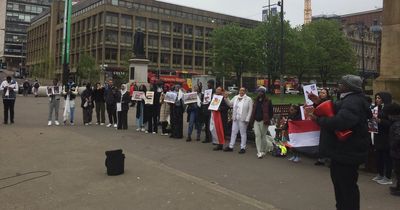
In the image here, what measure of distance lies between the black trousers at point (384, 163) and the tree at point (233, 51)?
58.4 meters

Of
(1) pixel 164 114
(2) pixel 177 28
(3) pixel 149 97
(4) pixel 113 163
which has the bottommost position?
(4) pixel 113 163

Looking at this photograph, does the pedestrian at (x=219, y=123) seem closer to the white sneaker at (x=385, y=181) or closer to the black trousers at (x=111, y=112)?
the white sneaker at (x=385, y=181)

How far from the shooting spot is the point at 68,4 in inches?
1668

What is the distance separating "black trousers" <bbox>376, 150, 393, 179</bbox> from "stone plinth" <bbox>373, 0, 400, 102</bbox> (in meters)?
4.08

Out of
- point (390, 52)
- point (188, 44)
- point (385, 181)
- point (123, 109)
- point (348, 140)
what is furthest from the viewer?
point (188, 44)

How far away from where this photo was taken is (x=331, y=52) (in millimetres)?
74250

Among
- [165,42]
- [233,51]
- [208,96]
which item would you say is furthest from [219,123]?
[165,42]

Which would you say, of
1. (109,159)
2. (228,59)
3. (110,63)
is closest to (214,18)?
(110,63)

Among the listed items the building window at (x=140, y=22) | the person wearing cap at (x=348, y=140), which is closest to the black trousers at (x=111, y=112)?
the person wearing cap at (x=348, y=140)

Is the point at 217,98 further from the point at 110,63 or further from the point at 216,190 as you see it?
the point at 110,63

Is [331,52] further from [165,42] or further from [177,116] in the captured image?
[177,116]

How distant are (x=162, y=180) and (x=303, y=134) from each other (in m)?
3.46

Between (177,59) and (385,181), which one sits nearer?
(385,181)

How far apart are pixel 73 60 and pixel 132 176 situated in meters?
104
